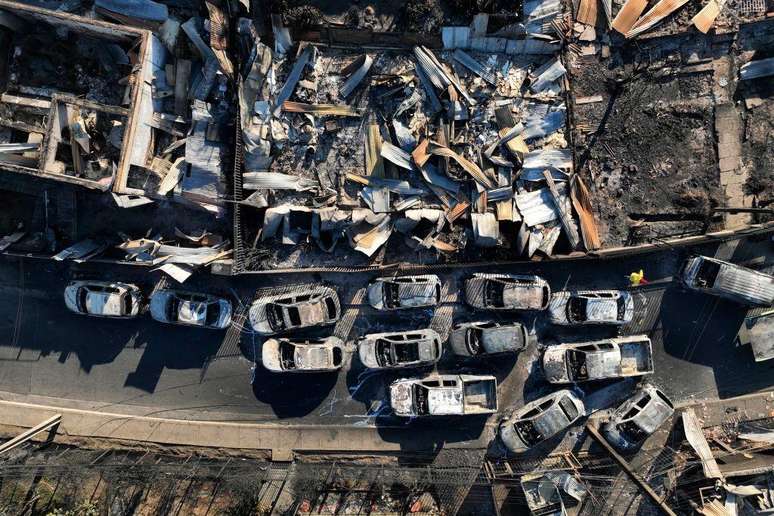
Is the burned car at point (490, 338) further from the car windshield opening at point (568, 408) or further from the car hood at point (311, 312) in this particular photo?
the car hood at point (311, 312)

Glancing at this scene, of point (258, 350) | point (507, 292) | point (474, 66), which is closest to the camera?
point (474, 66)

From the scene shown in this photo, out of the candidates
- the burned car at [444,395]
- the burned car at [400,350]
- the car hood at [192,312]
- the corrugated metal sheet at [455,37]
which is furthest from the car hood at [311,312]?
the corrugated metal sheet at [455,37]

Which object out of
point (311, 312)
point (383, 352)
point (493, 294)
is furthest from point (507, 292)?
point (311, 312)

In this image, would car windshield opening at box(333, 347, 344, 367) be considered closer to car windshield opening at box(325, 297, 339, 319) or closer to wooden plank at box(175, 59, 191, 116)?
car windshield opening at box(325, 297, 339, 319)

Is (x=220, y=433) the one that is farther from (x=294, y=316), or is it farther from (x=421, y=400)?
(x=421, y=400)

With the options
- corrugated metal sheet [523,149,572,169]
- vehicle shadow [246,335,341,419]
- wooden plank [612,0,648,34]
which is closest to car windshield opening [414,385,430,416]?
vehicle shadow [246,335,341,419]

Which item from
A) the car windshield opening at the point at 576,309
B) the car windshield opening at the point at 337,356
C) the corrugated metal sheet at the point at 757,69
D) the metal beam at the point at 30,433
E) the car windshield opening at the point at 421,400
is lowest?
the metal beam at the point at 30,433

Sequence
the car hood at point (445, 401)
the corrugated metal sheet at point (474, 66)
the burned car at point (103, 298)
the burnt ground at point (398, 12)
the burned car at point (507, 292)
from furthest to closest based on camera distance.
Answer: the burned car at point (103, 298)
the burned car at point (507, 292)
the car hood at point (445, 401)
the corrugated metal sheet at point (474, 66)
the burnt ground at point (398, 12)
